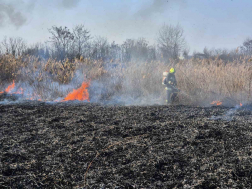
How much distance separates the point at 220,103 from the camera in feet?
24.2

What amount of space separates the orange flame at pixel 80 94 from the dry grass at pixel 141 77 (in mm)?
369

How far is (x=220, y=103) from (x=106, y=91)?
4.22 meters

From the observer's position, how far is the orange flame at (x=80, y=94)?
8.64 m

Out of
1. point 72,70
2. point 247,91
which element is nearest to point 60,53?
point 72,70

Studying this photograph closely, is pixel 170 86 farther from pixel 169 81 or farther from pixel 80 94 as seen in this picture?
pixel 80 94

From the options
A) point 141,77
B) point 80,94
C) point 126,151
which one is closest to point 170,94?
point 141,77

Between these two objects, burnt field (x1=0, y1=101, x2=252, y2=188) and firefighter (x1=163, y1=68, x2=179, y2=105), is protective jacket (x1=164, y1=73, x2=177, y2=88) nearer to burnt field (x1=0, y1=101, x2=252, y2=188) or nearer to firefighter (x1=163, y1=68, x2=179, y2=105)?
firefighter (x1=163, y1=68, x2=179, y2=105)

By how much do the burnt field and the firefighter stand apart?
2476 millimetres

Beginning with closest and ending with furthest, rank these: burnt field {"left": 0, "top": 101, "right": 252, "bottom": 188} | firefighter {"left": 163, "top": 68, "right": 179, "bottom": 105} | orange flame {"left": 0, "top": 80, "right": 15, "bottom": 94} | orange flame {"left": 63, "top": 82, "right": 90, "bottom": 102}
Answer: burnt field {"left": 0, "top": 101, "right": 252, "bottom": 188} → firefighter {"left": 163, "top": 68, "right": 179, "bottom": 105} → orange flame {"left": 63, "top": 82, "right": 90, "bottom": 102} → orange flame {"left": 0, "top": 80, "right": 15, "bottom": 94}

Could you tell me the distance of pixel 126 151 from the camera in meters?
3.17

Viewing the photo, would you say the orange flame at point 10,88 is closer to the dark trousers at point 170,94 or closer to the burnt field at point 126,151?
the burnt field at point 126,151

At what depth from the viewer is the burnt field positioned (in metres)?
2.45

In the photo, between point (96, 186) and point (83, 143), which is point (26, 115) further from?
point (96, 186)

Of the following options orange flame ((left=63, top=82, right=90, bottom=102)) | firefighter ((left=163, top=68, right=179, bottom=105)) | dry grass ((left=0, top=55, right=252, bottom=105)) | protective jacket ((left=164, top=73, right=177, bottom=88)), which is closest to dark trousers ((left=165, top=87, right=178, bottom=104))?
firefighter ((left=163, top=68, right=179, bottom=105))
